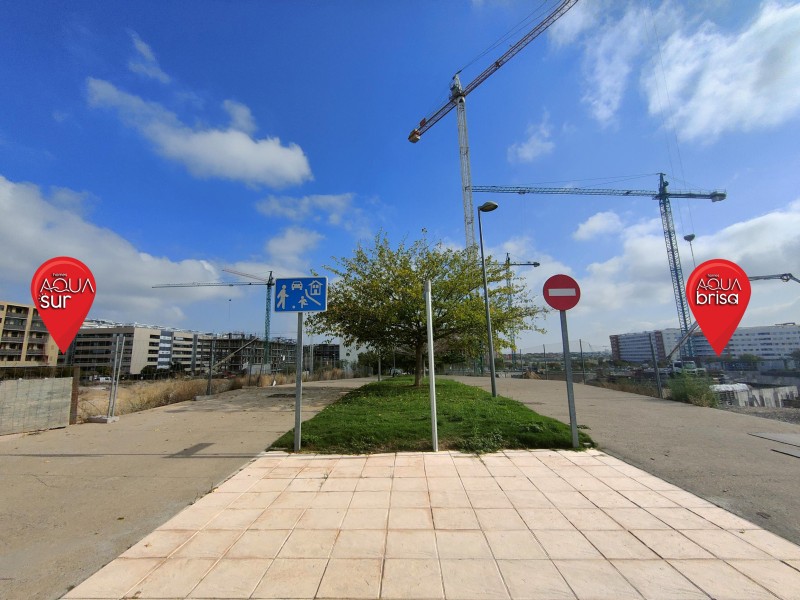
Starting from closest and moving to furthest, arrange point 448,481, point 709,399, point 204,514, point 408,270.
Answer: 1. point 204,514
2. point 448,481
3. point 709,399
4. point 408,270

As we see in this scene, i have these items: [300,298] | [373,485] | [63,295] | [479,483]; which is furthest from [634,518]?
[63,295]

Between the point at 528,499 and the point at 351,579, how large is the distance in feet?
7.09

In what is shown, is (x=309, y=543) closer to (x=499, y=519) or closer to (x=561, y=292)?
(x=499, y=519)

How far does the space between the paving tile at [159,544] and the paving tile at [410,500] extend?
184 cm

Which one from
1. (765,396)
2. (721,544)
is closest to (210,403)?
(721,544)

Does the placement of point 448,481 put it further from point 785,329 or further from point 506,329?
point 785,329

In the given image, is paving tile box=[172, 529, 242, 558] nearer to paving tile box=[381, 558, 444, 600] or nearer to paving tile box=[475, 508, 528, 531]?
paving tile box=[381, 558, 444, 600]

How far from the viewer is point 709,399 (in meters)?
10.5

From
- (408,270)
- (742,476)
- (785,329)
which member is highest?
(408,270)

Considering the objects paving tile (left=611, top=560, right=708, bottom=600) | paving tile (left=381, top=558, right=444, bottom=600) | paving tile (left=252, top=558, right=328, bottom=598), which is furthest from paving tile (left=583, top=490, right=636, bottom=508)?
paving tile (left=252, top=558, right=328, bottom=598)

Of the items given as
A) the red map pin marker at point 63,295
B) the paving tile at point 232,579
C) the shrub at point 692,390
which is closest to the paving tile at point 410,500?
the paving tile at point 232,579

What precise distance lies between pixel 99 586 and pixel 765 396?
16.3 metres

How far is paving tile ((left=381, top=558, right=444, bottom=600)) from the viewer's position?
7.76 feet

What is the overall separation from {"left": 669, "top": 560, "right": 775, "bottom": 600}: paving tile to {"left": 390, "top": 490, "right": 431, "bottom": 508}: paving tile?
2.04m
